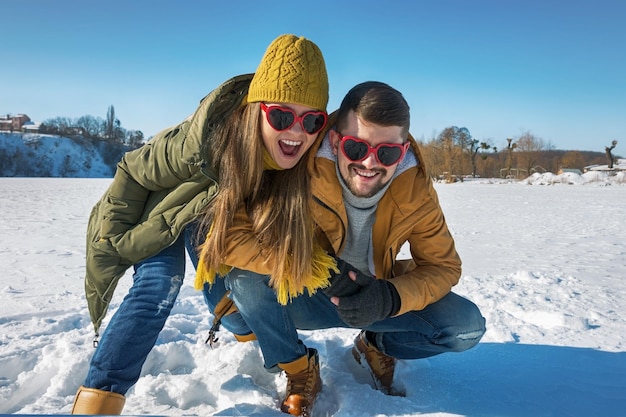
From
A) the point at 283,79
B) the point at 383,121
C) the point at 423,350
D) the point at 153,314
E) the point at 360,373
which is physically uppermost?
the point at 283,79

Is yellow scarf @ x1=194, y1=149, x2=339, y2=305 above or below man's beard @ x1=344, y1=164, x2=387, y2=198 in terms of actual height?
below

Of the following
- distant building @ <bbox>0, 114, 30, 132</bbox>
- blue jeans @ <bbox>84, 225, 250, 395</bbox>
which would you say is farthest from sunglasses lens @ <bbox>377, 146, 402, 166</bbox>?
distant building @ <bbox>0, 114, 30, 132</bbox>

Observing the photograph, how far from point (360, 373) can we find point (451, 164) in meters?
31.2

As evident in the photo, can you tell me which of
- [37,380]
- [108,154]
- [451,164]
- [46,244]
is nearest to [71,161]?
[108,154]

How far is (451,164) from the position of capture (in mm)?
31328

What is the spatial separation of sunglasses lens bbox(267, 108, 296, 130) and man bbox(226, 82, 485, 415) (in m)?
0.16

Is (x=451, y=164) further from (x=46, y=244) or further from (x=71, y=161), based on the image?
(x=71, y=161)

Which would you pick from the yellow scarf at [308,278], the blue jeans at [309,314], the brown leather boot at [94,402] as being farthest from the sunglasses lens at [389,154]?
the brown leather boot at [94,402]

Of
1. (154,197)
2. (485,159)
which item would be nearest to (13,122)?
(485,159)

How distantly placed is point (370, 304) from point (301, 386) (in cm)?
42

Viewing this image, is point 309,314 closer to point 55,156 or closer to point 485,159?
point 485,159

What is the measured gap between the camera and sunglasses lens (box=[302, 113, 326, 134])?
1574mm

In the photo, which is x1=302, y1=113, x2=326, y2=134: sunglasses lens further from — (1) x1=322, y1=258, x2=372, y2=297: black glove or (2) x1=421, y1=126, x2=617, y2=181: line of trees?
(2) x1=421, y1=126, x2=617, y2=181: line of trees

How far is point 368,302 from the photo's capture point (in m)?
1.44
